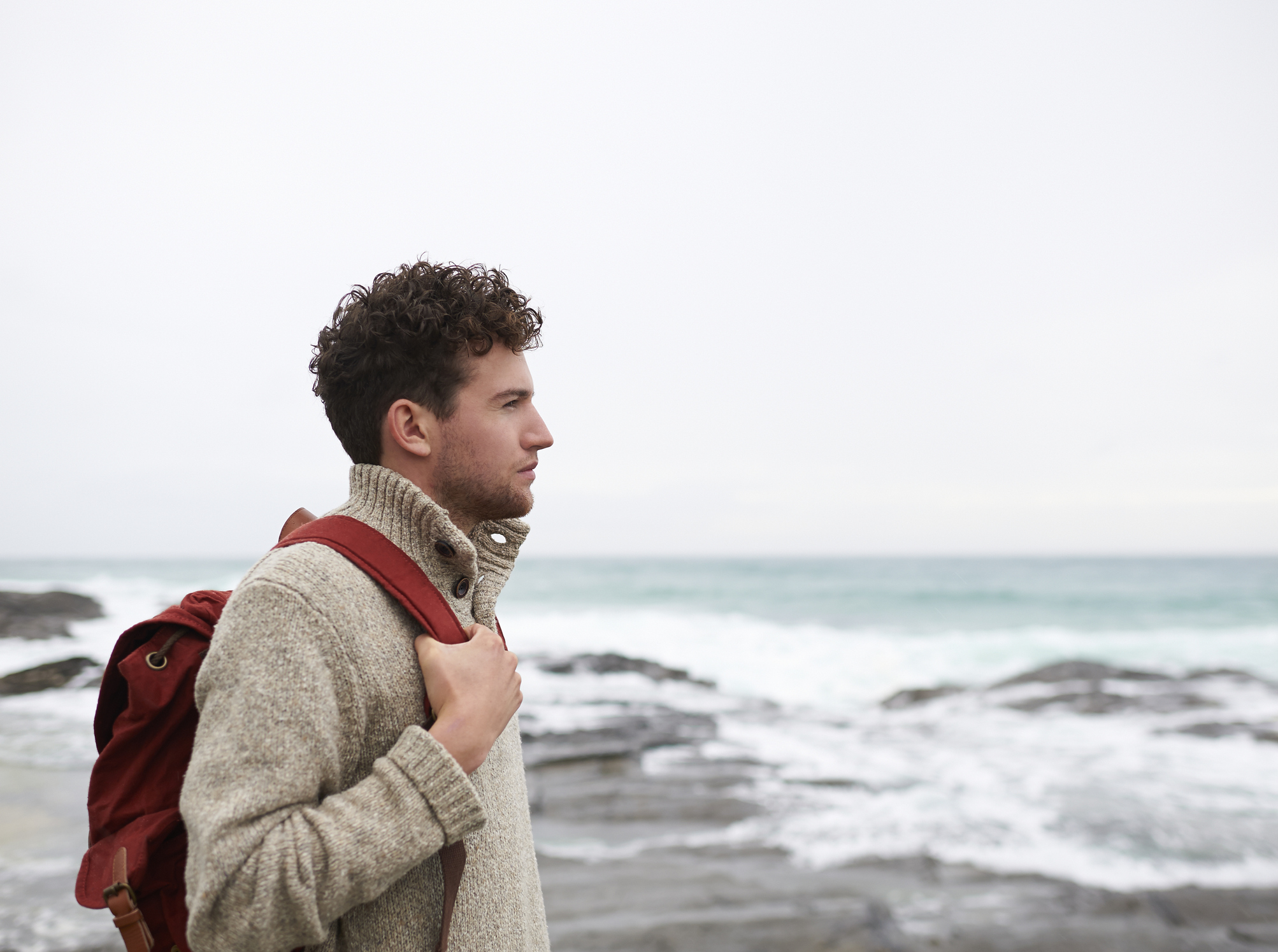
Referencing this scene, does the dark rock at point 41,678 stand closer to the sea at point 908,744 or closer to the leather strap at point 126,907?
the sea at point 908,744

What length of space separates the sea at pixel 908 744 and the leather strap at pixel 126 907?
4.27 meters

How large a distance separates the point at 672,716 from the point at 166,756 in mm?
10377

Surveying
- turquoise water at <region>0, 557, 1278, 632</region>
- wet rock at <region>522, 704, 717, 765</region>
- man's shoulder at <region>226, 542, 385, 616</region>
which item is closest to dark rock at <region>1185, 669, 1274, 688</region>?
wet rock at <region>522, 704, 717, 765</region>

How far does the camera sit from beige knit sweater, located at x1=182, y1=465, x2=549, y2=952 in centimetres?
124

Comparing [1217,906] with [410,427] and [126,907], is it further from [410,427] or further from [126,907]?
[126,907]

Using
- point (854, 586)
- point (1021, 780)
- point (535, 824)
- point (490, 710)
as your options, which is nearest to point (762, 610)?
point (854, 586)

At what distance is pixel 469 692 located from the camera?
1491mm

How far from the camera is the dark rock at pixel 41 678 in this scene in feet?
39.3

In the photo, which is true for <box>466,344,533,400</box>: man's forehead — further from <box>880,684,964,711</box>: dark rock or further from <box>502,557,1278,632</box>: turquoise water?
<box>502,557,1278,632</box>: turquoise water

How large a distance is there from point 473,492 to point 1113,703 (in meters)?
13.7

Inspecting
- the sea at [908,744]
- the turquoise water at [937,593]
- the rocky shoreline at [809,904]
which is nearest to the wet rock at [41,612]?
the sea at [908,744]

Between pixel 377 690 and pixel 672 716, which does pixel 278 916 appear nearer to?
pixel 377 690

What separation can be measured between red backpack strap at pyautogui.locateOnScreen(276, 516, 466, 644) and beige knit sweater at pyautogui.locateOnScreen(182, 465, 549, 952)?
0.03m

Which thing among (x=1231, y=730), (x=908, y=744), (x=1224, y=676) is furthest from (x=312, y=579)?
(x=1224, y=676)
